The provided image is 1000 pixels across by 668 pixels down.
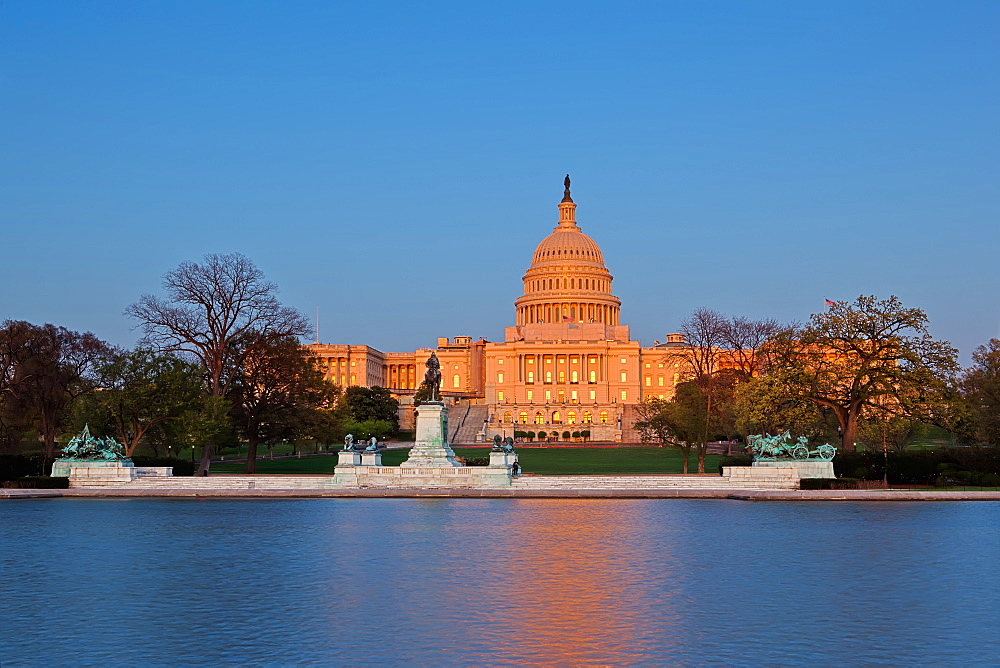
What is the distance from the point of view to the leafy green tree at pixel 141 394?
175ft

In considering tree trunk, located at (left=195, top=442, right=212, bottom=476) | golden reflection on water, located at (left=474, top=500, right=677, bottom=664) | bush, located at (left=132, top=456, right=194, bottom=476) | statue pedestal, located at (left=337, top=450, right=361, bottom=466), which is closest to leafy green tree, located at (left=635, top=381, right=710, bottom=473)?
statue pedestal, located at (left=337, top=450, right=361, bottom=466)

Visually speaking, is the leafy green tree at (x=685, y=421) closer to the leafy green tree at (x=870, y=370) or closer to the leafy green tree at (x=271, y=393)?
the leafy green tree at (x=870, y=370)

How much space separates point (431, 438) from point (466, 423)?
86295mm

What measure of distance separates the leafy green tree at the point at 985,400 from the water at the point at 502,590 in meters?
30.1

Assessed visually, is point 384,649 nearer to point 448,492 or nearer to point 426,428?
point 448,492

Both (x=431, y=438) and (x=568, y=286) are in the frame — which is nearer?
(x=431, y=438)

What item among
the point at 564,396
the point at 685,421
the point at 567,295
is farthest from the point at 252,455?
the point at 567,295

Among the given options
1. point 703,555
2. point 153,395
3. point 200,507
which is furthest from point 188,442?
point 703,555

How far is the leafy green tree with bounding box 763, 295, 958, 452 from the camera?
164 feet

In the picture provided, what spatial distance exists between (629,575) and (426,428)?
29262 mm

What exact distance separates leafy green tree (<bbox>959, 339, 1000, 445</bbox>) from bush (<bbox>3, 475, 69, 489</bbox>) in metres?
40.2

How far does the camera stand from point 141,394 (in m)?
52.9

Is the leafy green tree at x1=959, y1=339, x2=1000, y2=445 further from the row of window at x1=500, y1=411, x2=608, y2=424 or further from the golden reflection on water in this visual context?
the row of window at x1=500, y1=411, x2=608, y2=424

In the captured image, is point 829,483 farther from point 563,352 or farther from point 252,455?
point 563,352
